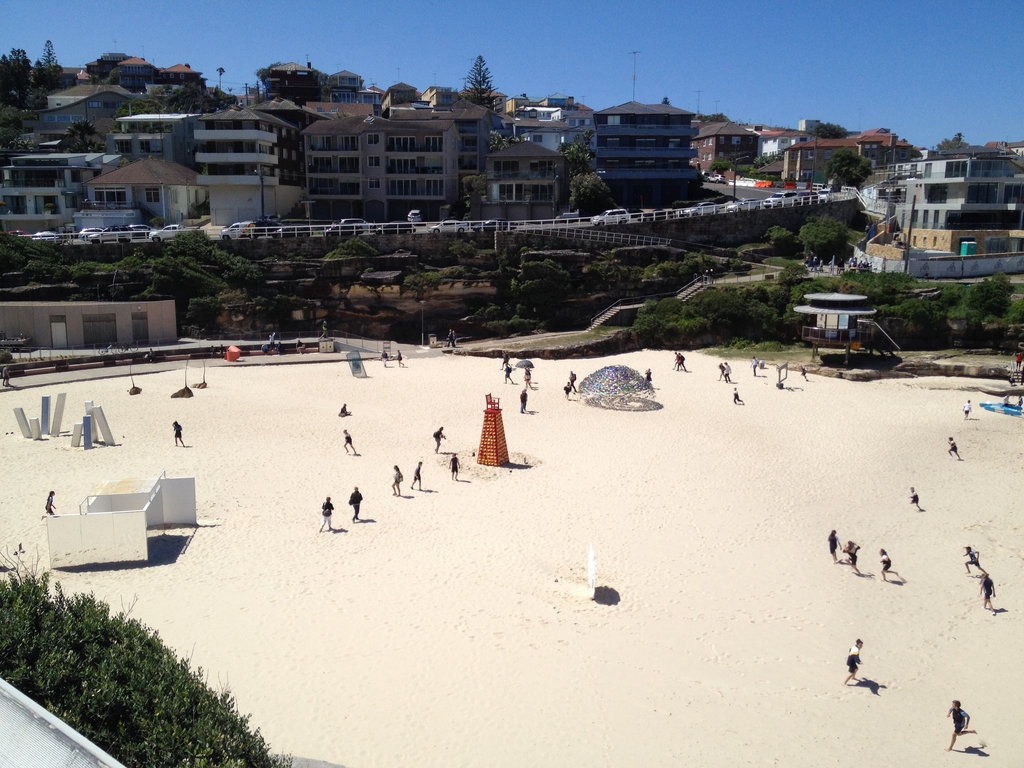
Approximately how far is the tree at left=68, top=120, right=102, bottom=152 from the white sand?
1540 inches

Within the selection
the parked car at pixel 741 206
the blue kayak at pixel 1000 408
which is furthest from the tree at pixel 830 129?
the blue kayak at pixel 1000 408

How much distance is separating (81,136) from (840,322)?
176 feet

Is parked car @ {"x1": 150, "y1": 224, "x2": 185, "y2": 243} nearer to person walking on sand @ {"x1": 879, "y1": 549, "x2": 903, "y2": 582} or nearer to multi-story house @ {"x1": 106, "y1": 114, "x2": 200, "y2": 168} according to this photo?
multi-story house @ {"x1": 106, "y1": 114, "x2": 200, "y2": 168}

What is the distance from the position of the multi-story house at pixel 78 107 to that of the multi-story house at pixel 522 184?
142ft

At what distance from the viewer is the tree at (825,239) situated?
1716 inches

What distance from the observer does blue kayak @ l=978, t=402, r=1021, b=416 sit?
26.5 metres

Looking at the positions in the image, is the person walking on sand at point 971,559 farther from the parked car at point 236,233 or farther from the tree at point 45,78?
the tree at point 45,78

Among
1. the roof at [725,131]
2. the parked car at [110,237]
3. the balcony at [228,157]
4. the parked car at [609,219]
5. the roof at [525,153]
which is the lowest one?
the parked car at [110,237]

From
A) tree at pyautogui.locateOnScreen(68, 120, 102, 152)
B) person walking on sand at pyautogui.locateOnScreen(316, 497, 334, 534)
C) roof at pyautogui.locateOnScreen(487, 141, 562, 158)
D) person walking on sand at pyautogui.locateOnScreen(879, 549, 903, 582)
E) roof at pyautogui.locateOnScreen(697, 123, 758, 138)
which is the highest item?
roof at pyautogui.locateOnScreen(697, 123, 758, 138)

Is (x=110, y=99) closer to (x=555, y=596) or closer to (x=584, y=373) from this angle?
(x=584, y=373)

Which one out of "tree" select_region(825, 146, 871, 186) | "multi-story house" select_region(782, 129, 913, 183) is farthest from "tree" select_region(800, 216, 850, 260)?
"multi-story house" select_region(782, 129, 913, 183)

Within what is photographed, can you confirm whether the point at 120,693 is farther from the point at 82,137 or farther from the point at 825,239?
the point at 82,137

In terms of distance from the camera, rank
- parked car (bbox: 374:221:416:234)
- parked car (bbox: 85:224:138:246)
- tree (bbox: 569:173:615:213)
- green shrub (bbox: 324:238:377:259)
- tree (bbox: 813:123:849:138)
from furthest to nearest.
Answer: tree (bbox: 813:123:849:138) < tree (bbox: 569:173:615:213) < parked car (bbox: 374:221:416:234) < green shrub (bbox: 324:238:377:259) < parked car (bbox: 85:224:138:246)

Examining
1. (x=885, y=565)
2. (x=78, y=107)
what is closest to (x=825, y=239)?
(x=885, y=565)
